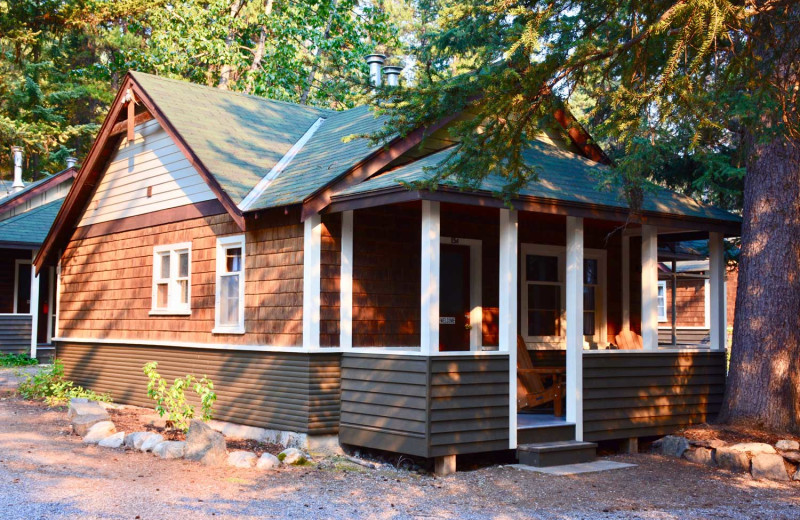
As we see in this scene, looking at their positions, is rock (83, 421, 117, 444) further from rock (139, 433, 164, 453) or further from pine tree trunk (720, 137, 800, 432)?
pine tree trunk (720, 137, 800, 432)

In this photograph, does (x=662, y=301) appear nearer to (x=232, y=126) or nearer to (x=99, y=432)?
(x=232, y=126)

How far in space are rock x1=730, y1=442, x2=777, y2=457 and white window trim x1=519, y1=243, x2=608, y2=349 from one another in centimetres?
313

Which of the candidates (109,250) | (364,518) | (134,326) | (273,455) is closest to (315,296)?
(273,455)

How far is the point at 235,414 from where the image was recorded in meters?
12.0

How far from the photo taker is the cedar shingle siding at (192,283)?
36.6 feet

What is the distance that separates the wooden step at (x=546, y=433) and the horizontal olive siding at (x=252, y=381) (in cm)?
232

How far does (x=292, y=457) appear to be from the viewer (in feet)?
32.8

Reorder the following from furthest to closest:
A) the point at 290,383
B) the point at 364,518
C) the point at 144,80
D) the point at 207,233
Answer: the point at 144,80, the point at 207,233, the point at 290,383, the point at 364,518

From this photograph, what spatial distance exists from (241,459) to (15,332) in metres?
13.7

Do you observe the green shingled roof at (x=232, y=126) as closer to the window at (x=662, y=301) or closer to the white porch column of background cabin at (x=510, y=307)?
the white porch column of background cabin at (x=510, y=307)

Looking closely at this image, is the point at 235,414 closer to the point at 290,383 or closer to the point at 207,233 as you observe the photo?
the point at 290,383

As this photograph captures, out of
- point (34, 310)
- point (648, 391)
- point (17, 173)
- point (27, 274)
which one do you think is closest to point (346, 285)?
point (648, 391)

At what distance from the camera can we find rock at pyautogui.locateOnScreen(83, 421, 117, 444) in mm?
11266

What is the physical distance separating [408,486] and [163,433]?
4181 millimetres
